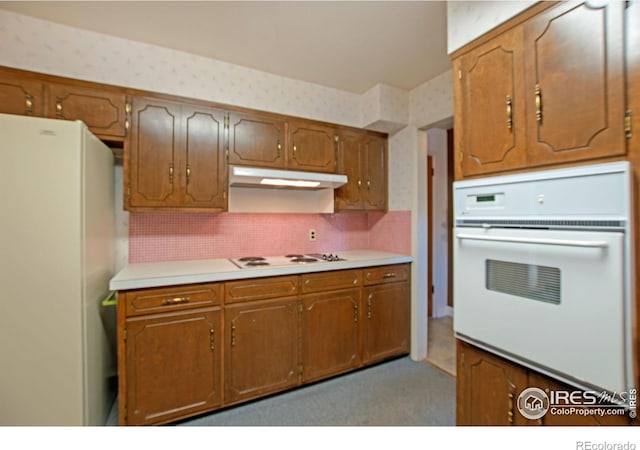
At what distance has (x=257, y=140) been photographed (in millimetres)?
2338

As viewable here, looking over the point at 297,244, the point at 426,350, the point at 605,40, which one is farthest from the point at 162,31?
the point at 426,350

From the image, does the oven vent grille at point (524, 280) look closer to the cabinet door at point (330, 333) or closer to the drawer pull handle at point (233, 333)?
the cabinet door at point (330, 333)

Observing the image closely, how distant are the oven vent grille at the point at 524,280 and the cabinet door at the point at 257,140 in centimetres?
174

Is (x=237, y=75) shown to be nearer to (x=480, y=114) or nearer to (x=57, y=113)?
(x=57, y=113)

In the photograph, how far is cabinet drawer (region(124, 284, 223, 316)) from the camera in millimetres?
1690

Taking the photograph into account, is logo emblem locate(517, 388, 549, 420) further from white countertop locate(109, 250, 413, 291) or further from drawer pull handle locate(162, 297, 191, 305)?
drawer pull handle locate(162, 297, 191, 305)

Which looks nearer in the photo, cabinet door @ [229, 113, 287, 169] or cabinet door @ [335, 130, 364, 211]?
cabinet door @ [229, 113, 287, 169]

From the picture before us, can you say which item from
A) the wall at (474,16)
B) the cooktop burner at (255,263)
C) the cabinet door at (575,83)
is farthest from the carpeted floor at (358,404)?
the wall at (474,16)

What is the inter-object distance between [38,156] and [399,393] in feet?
8.50

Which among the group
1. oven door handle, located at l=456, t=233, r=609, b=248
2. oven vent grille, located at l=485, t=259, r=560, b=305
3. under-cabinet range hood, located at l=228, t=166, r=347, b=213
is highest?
under-cabinet range hood, located at l=228, t=166, r=347, b=213

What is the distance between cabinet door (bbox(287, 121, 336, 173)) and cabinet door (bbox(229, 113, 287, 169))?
0.09 meters

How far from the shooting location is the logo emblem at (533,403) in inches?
46.4

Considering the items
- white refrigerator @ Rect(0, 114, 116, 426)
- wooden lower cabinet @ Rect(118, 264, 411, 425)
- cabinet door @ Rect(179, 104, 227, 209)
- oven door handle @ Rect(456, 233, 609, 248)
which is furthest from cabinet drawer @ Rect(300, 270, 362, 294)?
white refrigerator @ Rect(0, 114, 116, 426)
